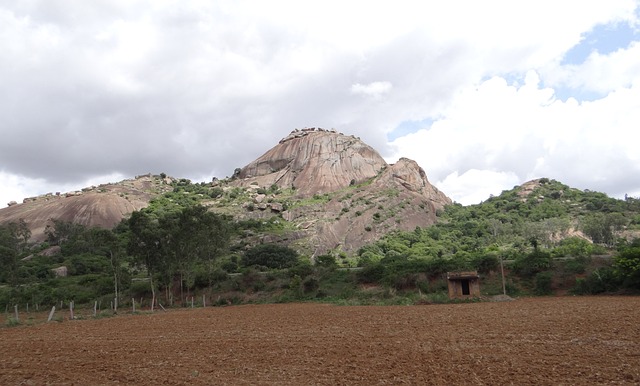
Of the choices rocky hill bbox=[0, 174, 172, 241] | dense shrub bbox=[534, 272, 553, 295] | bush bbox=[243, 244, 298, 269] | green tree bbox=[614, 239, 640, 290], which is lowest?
dense shrub bbox=[534, 272, 553, 295]

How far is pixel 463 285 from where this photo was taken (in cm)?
3866

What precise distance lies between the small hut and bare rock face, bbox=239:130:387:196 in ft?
256

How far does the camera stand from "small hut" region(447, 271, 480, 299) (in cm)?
3750

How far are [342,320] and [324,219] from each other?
67748 mm

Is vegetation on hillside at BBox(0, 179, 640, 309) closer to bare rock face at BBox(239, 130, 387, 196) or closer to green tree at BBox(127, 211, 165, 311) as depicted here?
green tree at BBox(127, 211, 165, 311)

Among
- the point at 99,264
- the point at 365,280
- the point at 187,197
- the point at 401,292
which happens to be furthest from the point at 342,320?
the point at 187,197

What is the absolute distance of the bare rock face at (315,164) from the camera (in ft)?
398

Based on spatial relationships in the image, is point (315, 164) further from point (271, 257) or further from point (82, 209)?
point (271, 257)

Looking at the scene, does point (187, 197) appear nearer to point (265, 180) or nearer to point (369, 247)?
point (265, 180)

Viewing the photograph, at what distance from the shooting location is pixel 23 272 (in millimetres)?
61406

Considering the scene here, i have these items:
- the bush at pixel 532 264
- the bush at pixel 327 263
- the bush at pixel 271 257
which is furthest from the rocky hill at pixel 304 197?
the bush at pixel 532 264

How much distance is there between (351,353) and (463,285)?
27.9 meters

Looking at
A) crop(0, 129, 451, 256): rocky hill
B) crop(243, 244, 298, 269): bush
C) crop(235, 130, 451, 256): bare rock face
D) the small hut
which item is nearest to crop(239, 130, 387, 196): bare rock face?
crop(235, 130, 451, 256): bare rock face

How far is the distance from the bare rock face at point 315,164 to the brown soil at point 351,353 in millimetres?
96247
